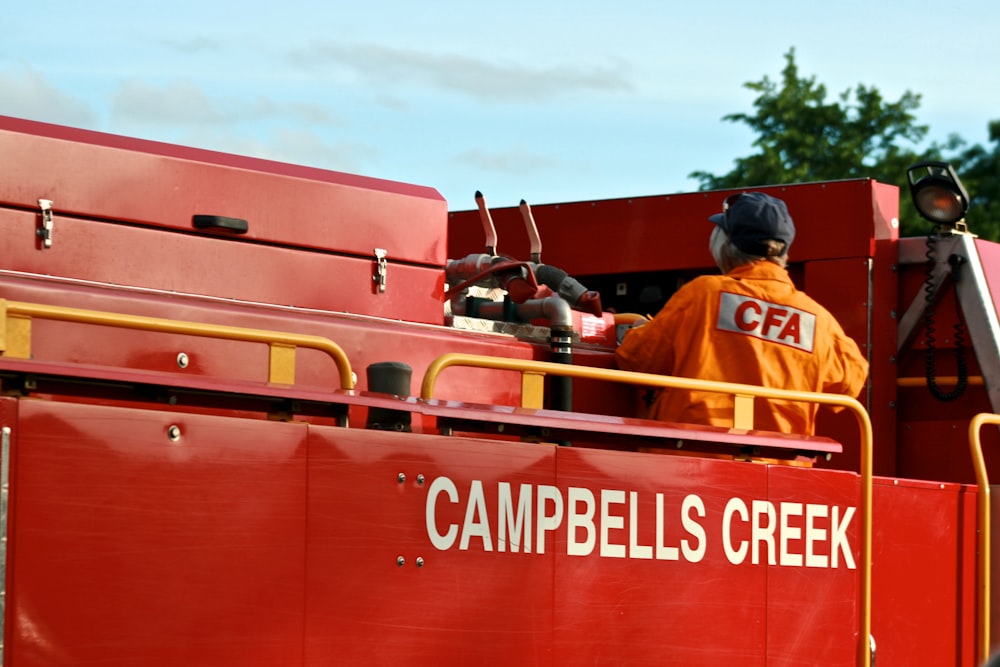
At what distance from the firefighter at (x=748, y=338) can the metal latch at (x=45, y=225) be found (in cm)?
197

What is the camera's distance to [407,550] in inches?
160

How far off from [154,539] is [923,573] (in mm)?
2824

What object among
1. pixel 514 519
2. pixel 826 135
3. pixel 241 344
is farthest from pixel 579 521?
pixel 826 135

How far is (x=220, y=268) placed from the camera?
468 centimetres

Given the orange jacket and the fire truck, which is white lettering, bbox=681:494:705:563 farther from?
the orange jacket

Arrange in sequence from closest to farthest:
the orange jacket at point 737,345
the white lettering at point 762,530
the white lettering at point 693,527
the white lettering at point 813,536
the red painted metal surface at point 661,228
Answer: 1. the white lettering at point 693,527
2. the white lettering at point 762,530
3. the white lettering at point 813,536
4. the orange jacket at point 737,345
5. the red painted metal surface at point 661,228

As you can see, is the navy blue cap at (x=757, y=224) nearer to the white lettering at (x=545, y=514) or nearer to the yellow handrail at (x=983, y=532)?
the yellow handrail at (x=983, y=532)

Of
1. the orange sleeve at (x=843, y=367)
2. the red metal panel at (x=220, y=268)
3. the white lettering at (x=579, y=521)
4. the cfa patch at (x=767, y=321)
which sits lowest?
the white lettering at (x=579, y=521)

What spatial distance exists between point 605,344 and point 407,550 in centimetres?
177

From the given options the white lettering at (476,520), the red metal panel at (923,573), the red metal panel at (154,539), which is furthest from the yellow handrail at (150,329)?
the red metal panel at (923,573)

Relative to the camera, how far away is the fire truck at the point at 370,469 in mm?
3678

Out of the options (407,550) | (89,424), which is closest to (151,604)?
(89,424)

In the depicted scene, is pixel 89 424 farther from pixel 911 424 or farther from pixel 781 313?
pixel 911 424

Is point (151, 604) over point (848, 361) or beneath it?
beneath
